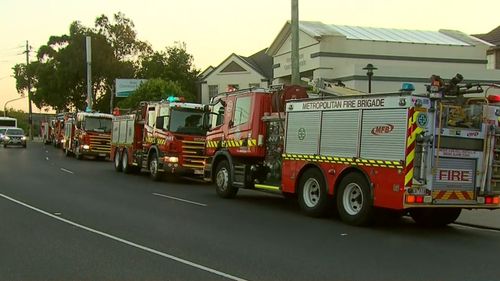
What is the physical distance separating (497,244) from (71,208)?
27.2ft

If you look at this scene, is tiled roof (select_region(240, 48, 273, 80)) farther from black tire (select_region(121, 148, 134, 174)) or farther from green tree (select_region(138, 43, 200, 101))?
black tire (select_region(121, 148, 134, 174))

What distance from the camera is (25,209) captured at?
40.6 feet

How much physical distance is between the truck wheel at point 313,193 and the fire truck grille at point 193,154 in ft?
26.7

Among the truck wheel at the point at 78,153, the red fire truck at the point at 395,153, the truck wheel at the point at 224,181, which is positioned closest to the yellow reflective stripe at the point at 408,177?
the red fire truck at the point at 395,153

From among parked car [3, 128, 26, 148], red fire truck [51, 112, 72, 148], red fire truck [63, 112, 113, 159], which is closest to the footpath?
red fire truck [63, 112, 113, 159]

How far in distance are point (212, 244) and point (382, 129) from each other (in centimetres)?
386

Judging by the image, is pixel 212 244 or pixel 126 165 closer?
pixel 212 244

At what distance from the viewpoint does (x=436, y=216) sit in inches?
475

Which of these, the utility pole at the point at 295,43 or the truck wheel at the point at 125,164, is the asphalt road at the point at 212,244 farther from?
the truck wheel at the point at 125,164

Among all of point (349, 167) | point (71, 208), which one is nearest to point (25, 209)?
point (71, 208)

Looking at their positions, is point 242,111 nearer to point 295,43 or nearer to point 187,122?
point 295,43

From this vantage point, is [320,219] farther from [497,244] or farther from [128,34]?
[128,34]

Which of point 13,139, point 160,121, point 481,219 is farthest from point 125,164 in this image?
point 13,139

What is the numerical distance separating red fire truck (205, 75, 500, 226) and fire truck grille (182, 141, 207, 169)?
281 inches
